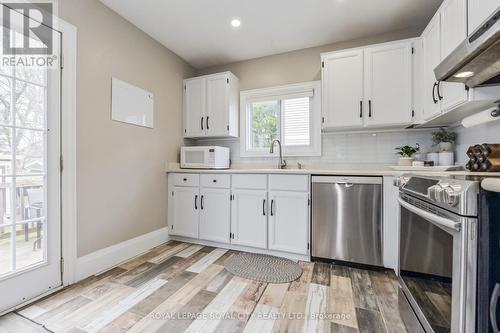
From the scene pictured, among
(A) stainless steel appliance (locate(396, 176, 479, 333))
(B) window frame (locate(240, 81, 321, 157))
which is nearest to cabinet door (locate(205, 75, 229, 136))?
(B) window frame (locate(240, 81, 321, 157))

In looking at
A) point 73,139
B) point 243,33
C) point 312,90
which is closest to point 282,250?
point 312,90

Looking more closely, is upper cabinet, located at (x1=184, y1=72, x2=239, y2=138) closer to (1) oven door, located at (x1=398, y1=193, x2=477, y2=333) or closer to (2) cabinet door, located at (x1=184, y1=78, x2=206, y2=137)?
(2) cabinet door, located at (x1=184, y1=78, x2=206, y2=137)

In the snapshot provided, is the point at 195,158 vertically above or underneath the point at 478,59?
underneath

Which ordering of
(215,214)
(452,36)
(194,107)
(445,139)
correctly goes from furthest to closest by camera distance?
(194,107) → (215,214) → (445,139) → (452,36)

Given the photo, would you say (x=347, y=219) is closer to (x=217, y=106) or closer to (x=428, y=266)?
(x=428, y=266)

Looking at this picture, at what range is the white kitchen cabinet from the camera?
4.24ft

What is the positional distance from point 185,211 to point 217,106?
1503 mm

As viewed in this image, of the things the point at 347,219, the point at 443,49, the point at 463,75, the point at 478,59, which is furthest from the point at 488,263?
the point at 443,49

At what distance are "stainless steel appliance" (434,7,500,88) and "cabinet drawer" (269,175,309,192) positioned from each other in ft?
4.56

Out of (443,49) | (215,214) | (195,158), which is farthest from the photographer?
(195,158)

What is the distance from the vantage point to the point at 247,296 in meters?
1.79

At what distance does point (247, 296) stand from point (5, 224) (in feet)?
5.93

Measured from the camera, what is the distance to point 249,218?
2660 mm

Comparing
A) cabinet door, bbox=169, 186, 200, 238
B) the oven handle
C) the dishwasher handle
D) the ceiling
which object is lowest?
cabinet door, bbox=169, 186, 200, 238
